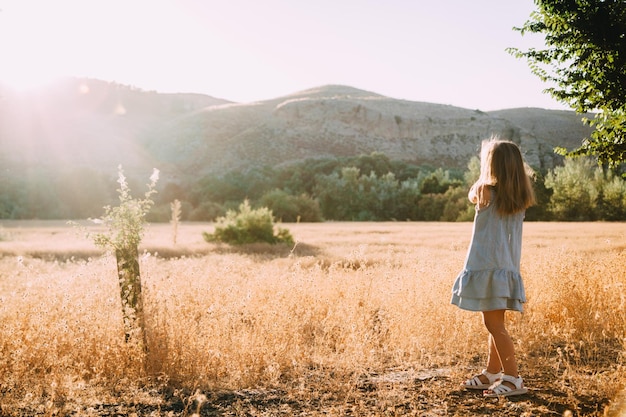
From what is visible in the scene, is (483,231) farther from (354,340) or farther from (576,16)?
(576,16)

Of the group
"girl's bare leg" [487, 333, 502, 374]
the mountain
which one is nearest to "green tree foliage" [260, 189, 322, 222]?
the mountain

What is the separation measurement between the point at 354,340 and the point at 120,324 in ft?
9.09

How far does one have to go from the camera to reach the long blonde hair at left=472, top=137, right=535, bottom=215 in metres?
4.91

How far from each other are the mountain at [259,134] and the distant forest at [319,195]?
13.1m

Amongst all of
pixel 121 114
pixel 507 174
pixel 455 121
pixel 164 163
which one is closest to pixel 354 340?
pixel 507 174

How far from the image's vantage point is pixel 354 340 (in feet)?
20.3

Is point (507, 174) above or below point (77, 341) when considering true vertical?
above

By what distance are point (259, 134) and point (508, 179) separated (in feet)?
268

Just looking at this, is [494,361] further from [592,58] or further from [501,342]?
[592,58]

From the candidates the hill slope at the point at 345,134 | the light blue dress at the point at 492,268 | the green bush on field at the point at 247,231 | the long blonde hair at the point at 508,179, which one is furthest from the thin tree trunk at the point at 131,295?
the hill slope at the point at 345,134

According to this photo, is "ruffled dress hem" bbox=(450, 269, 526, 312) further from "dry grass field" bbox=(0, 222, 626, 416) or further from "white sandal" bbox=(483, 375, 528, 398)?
"dry grass field" bbox=(0, 222, 626, 416)

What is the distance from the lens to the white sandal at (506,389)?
15.4ft

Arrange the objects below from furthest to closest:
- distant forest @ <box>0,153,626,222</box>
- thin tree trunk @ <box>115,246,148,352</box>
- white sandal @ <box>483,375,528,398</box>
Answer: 1. distant forest @ <box>0,153,626,222</box>
2. thin tree trunk @ <box>115,246,148,352</box>
3. white sandal @ <box>483,375,528,398</box>

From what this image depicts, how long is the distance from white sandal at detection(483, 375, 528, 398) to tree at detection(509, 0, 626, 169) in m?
4.97
